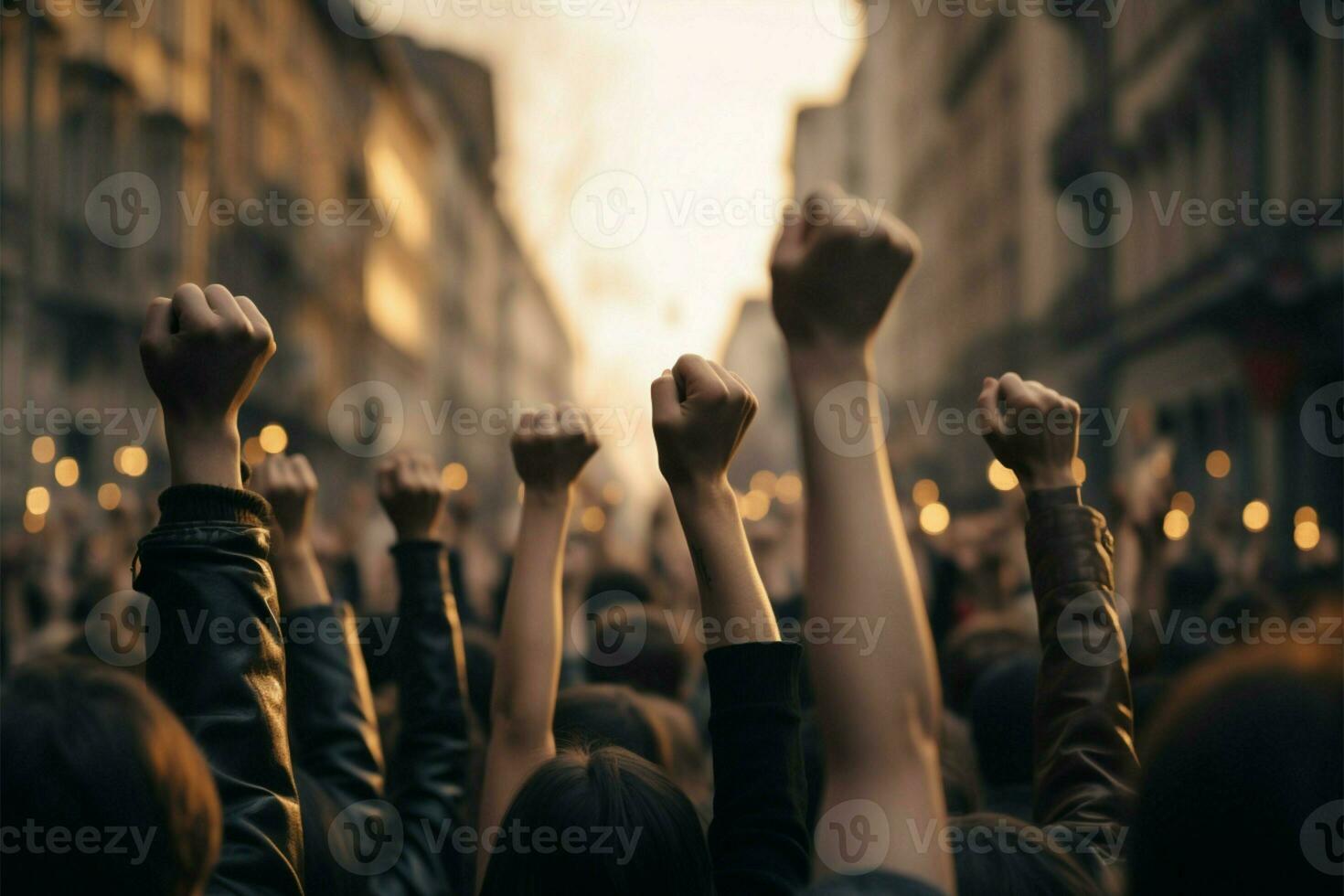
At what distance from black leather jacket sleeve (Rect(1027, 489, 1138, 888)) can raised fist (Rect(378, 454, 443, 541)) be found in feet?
4.28

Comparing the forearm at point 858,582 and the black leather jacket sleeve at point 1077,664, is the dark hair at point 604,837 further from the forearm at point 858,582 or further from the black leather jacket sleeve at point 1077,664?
the black leather jacket sleeve at point 1077,664

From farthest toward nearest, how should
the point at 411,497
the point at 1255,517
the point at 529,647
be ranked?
1. the point at 1255,517
2. the point at 411,497
3. the point at 529,647

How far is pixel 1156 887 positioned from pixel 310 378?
1410 inches

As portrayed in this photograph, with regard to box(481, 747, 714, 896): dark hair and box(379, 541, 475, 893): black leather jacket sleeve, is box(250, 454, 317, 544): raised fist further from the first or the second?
box(481, 747, 714, 896): dark hair

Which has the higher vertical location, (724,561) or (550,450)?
(550,450)

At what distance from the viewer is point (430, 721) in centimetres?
284

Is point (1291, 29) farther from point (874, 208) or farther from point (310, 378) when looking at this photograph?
point (310, 378)

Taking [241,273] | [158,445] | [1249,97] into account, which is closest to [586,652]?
[1249,97]

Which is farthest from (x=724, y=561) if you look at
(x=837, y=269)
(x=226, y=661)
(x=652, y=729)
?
(x=652, y=729)

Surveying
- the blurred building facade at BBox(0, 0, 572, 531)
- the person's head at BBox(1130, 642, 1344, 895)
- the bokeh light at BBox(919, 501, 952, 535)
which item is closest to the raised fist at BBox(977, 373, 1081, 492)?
the person's head at BBox(1130, 642, 1344, 895)

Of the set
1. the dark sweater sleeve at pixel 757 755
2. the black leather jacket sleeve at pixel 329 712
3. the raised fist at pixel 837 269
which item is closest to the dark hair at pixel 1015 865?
the dark sweater sleeve at pixel 757 755

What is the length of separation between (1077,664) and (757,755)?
2.26ft

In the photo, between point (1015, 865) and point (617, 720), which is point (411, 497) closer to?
point (617, 720)

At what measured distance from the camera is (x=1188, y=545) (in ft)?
30.5
